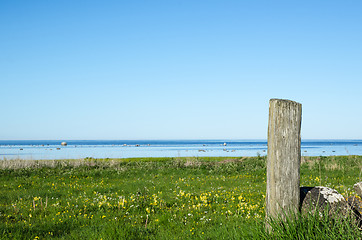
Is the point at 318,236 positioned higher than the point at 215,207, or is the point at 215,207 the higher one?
the point at 318,236

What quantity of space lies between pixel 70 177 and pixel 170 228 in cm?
1399

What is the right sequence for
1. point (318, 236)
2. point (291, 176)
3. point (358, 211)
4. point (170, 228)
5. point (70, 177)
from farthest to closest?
point (70, 177), point (170, 228), point (358, 211), point (291, 176), point (318, 236)

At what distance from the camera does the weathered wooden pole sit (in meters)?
4.38

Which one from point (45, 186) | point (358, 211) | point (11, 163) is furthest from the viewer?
point (11, 163)

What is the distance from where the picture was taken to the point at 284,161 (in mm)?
4383

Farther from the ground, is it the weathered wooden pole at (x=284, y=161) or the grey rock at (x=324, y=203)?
the weathered wooden pole at (x=284, y=161)

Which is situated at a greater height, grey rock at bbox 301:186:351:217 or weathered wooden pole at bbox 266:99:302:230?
weathered wooden pole at bbox 266:99:302:230

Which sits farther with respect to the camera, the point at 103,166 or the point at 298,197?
the point at 103,166

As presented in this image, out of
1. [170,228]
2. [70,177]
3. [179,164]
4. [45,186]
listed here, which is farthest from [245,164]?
[170,228]

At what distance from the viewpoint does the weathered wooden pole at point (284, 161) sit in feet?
14.4

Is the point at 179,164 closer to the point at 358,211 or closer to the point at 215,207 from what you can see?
the point at 215,207

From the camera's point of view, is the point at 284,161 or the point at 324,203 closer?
the point at 284,161

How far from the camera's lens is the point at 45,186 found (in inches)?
595

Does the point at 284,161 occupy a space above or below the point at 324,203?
above
